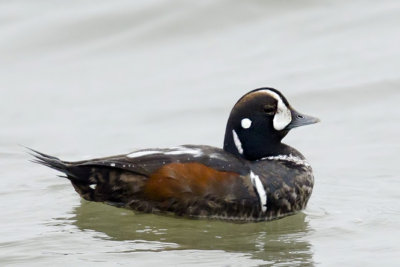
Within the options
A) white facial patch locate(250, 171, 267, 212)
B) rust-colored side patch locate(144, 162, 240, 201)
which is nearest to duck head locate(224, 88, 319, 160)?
white facial patch locate(250, 171, 267, 212)

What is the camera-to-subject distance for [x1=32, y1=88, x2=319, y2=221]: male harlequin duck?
9.56 metres

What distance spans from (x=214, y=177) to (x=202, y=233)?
558 mm

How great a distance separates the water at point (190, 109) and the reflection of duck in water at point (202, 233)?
18mm

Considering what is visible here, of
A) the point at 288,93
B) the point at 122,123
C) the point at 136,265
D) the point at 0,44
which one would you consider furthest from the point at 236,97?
the point at 136,265

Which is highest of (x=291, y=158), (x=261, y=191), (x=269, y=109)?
(x=269, y=109)

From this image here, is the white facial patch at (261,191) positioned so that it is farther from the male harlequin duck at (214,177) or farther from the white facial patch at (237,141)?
the white facial patch at (237,141)

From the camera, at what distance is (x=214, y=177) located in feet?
31.3

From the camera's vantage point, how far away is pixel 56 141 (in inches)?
498

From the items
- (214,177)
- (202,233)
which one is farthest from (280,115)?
(202,233)

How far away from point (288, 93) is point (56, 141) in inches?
125

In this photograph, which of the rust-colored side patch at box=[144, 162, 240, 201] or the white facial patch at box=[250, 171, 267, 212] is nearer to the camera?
the rust-colored side patch at box=[144, 162, 240, 201]

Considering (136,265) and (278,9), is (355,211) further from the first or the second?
(278,9)

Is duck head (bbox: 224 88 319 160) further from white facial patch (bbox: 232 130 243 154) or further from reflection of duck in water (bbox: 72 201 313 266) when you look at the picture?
reflection of duck in water (bbox: 72 201 313 266)

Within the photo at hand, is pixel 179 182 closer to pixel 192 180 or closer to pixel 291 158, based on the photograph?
pixel 192 180
